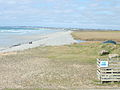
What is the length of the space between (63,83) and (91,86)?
7.01 ft

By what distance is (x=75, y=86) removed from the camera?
1596 centimetres

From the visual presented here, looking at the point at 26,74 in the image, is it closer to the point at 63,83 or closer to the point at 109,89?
the point at 63,83

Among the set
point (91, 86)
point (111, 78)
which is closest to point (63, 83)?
point (91, 86)

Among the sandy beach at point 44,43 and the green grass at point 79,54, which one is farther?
the sandy beach at point 44,43

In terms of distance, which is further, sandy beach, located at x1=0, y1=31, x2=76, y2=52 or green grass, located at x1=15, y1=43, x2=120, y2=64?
sandy beach, located at x1=0, y1=31, x2=76, y2=52

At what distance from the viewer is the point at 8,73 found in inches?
825

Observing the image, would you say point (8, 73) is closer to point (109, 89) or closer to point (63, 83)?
point (63, 83)

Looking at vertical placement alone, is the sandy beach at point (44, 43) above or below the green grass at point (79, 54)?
below

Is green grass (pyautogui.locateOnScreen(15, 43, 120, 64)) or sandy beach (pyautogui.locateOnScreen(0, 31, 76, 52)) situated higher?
green grass (pyautogui.locateOnScreen(15, 43, 120, 64))

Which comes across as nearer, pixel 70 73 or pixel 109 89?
pixel 109 89

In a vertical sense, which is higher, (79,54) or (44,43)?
(79,54)

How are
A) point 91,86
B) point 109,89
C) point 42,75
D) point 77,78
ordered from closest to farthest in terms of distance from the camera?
point 109,89, point 91,86, point 77,78, point 42,75

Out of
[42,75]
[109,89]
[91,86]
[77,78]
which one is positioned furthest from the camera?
[42,75]

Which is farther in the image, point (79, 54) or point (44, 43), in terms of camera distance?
point (44, 43)
